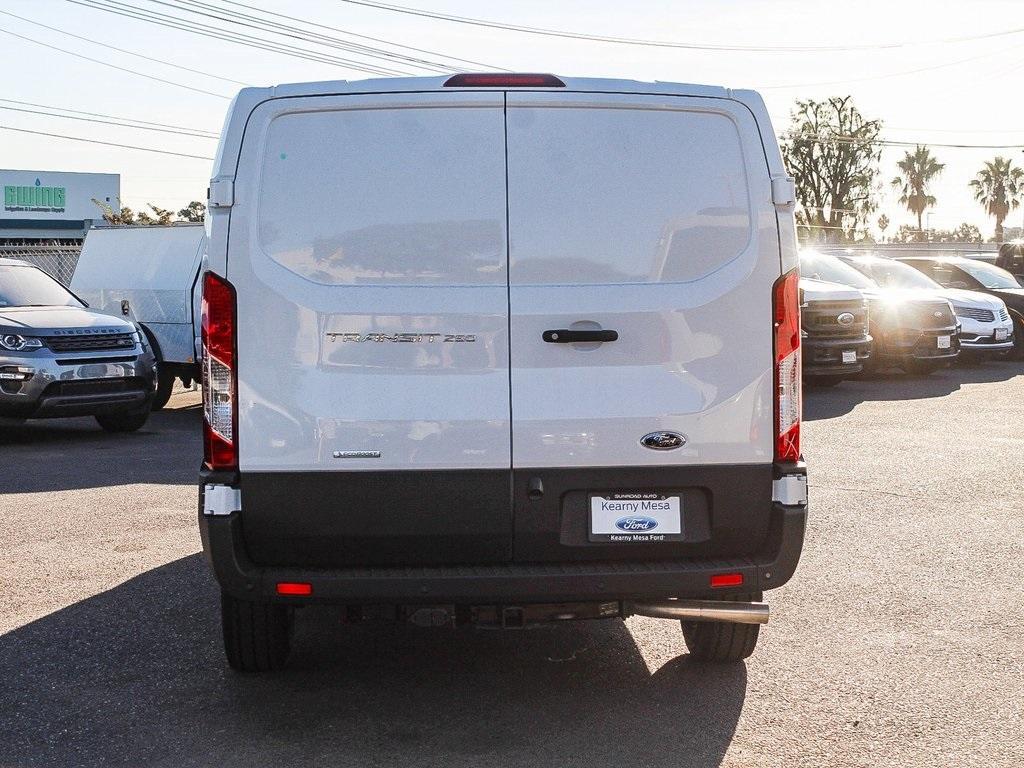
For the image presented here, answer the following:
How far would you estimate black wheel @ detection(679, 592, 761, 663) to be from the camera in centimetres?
518

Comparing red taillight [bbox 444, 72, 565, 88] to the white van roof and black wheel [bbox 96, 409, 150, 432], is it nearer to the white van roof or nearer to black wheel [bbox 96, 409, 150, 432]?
the white van roof

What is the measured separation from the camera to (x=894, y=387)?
1816cm

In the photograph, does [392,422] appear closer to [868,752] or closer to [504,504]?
[504,504]

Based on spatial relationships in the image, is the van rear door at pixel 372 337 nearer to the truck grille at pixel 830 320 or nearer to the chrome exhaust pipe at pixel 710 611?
the chrome exhaust pipe at pixel 710 611

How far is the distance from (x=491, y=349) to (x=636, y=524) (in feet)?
2.55

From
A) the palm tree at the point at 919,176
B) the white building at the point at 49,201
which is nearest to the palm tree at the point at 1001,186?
the palm tree at the point at 919,176

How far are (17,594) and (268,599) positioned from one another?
2635 millimetres

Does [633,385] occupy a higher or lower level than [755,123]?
lower

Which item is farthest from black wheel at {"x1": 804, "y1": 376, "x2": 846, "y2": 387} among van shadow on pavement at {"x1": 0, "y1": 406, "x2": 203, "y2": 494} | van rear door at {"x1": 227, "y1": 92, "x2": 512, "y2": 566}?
van rear door at {"x1": 227, "y1": 92, "x2": 512, "y2": 566}

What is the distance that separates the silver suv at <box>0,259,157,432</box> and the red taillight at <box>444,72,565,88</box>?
9066mm

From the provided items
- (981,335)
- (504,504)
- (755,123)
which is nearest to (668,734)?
(504,504)

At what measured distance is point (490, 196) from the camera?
4.42m

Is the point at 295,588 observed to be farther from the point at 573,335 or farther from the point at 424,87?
the point at 424,87

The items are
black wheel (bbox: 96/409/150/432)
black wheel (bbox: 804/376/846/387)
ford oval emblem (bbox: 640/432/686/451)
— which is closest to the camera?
ford oval emblem (bbox: 640/432/686/451)
